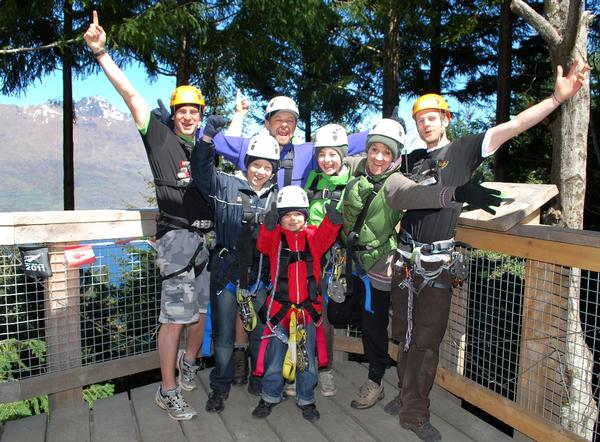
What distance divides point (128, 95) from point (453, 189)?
247 centimetres

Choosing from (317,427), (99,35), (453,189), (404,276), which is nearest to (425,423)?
(317,427)

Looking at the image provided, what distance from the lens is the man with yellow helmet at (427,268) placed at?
356cm

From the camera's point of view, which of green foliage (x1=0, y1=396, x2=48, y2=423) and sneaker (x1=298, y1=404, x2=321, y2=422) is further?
green foliage (x1=0, y1=396, x2=48, y2=423)

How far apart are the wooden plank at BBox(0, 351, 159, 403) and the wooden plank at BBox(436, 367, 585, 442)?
2687mm

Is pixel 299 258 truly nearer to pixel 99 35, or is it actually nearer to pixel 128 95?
pixel 128 95

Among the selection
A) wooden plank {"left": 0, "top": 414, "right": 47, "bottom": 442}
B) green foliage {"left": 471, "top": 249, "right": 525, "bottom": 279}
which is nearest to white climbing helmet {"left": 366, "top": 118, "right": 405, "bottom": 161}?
green foliage {"left": 471, "top": 249, "right": 525, "bottom": 279}

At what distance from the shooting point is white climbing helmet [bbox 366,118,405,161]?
12.4 feet

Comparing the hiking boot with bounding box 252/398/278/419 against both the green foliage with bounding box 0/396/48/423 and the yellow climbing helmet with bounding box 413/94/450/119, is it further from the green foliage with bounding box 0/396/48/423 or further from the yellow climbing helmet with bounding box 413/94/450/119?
the green foliage with bounding box 0/396/48/423

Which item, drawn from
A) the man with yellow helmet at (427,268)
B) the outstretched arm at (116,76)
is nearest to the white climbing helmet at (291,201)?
the man with yellow helmet at (427,268)

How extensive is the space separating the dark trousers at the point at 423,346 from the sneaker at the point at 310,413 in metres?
0.66

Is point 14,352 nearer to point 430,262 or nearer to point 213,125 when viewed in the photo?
point 213,125

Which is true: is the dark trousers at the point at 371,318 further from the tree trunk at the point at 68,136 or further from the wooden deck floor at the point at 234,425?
the tree trunk at the point at 68,136

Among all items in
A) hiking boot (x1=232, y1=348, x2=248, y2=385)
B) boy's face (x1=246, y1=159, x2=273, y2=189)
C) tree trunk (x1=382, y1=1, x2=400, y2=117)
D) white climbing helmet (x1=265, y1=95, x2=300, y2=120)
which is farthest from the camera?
tree trunk (x1=382, y1=1, x2=400, y2=117)

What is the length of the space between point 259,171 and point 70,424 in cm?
248
